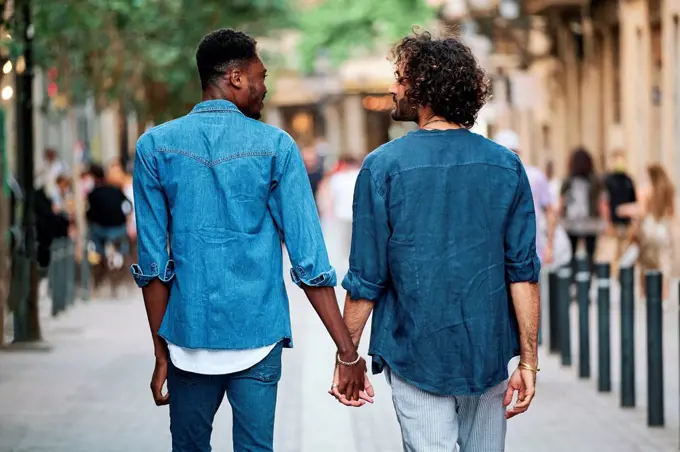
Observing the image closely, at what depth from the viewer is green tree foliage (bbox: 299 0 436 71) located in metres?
52.2

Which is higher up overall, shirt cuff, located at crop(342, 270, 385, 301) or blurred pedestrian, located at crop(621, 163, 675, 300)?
shirt cuff, located at crop(342, 270, 385, 301)

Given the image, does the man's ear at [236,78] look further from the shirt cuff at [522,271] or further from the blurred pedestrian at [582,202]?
the blurred pedestrian at [582,202]

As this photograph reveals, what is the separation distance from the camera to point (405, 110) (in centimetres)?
532

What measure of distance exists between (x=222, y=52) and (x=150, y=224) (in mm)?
560

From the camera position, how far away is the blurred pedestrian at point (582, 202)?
21562 mm

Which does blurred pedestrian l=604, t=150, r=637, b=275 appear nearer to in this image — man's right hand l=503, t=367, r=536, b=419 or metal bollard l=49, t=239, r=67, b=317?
metal bollard l=49, t=239, r=67, b=317

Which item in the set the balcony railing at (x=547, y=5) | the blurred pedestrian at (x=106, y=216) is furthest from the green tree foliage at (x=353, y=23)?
the blurred pedestrian at (x=106, y=216)

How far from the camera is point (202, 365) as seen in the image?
523 cm

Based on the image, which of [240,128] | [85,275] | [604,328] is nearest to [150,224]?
[240,128]

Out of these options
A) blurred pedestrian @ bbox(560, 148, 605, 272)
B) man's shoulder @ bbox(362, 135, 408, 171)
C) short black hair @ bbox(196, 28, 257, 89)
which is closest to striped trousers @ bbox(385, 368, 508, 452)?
man's shoulder @ bbox(362, 135, 408, 171)

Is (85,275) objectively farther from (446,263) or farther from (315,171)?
(315,171)

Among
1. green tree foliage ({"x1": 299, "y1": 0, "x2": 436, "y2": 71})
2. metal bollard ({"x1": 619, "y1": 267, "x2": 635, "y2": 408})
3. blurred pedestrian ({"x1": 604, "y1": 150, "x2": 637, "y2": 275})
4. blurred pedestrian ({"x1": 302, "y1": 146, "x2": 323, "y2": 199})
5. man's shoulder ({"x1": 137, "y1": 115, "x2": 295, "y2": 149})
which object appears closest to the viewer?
man's shoulder ({"x1": 137, "y1": 115, "x2": 295, "y2": 149})

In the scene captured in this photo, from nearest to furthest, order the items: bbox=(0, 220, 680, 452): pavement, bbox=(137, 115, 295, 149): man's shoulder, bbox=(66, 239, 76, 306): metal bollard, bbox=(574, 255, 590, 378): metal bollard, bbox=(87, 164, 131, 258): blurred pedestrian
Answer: bbox=(137, 115, 295, 149): man's shoulder
bbox=(0, 220, 680, 452): pavement
bbox=(574, 255, 590, 378): metal bollard
bbox=(66, 239, 76, 306): metal bollard
bbox=(87, 164, 131, 258): blurred pedestrian

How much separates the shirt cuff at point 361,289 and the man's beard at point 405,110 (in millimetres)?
493
